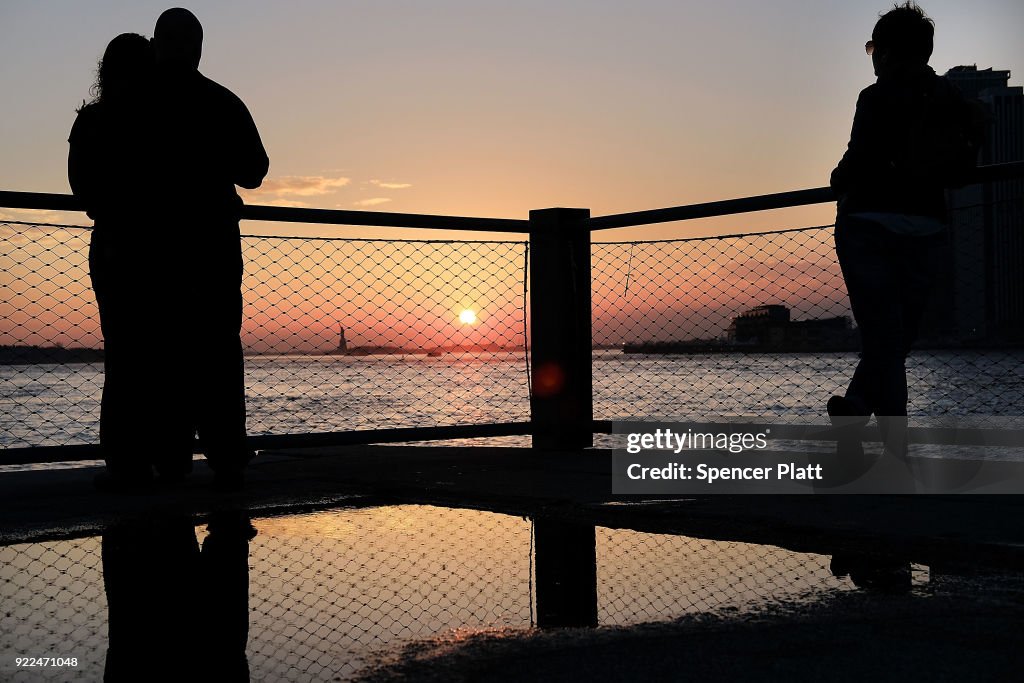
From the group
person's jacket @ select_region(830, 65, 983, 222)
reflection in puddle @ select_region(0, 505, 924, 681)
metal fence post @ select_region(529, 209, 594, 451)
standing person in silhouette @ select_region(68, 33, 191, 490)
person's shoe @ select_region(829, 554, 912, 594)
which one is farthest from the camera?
metal fence post @ select_region(529, 209, 594, 451)

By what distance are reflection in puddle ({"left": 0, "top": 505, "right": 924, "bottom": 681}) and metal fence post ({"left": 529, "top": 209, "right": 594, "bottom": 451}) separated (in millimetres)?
2376

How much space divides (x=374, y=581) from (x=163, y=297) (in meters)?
1.92

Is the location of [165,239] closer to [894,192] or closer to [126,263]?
[126,263]

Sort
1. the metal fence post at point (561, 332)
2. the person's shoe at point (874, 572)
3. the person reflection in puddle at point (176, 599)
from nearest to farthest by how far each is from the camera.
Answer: the person reflection in puddle at point (176, 599) < the person's shoe at point (874, 572) < the metal fence post at point (561, 332)

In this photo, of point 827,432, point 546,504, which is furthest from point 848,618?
point 827,432

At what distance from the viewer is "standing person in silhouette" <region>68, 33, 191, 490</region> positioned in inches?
153

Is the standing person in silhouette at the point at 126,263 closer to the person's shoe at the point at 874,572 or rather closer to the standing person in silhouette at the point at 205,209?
the standing person in silhouette at the point at 205,209

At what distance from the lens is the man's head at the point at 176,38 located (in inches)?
153

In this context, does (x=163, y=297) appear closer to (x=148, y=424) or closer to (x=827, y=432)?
(x=148, y=424)

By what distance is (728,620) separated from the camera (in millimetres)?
1984

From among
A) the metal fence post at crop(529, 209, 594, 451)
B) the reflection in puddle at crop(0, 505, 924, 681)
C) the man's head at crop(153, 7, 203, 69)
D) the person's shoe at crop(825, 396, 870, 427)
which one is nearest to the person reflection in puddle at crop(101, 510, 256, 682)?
the reflection in puddle at crop(0, 505, 924, 681)

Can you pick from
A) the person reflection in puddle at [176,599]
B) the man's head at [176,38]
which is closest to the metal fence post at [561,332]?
the man's head at [176,38]

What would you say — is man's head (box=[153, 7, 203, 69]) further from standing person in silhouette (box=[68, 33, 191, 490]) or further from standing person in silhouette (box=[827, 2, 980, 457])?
standing person in silhouette (box=[827, 2, 980, 457])

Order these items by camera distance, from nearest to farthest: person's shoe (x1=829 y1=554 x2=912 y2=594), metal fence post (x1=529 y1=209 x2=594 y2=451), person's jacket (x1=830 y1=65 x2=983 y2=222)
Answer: person's shoe (x1=829 y1=554 x2=912 y2=594), person's jacket (x1=830 y1=65 x2=983 y2=222), metal fence post (x1=529 y1=209 x2=594 y2=451)
